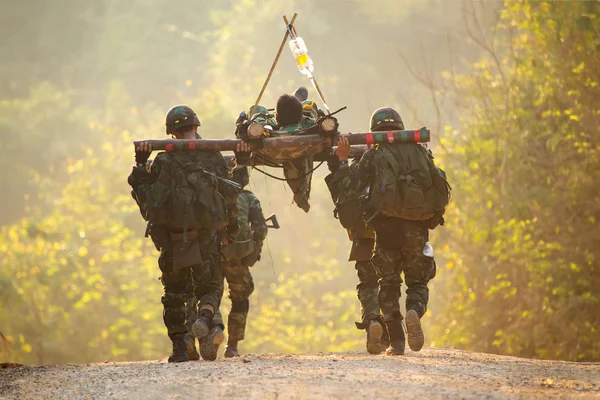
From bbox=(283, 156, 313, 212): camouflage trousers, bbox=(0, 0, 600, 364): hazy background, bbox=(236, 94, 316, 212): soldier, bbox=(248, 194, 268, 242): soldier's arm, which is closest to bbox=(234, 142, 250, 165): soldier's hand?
bbox=(236, 94, 316, 212): soldier

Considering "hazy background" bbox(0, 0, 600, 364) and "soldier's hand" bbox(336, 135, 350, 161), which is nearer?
"soldier's hand" bbox(336, 135, 350, 161)

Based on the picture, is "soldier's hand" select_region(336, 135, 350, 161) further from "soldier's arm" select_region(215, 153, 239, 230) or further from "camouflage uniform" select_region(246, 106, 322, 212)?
"soldier's arm" select_region(215, 153, 239, 230)

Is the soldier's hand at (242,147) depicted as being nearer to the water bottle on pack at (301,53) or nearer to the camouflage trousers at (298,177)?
the camouflage trousers at (298,177)

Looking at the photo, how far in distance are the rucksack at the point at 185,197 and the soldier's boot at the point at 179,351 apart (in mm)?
995

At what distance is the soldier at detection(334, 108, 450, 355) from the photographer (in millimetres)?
9578

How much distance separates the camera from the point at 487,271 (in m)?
18.6

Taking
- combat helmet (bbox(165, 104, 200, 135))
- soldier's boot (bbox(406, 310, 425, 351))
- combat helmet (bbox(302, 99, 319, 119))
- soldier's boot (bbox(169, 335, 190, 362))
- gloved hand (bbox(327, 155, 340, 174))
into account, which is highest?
combat helmet (bbox(302, 99, 319, 119))

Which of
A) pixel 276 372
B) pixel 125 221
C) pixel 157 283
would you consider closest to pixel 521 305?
pixel 276 372

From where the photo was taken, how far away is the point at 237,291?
11180 mm

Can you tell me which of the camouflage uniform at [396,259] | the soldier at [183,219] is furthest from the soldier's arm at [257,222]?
the camouflage uniform at [396,259]

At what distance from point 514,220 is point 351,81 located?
36557 mm

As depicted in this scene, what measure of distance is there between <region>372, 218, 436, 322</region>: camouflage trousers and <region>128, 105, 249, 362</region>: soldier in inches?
57.6

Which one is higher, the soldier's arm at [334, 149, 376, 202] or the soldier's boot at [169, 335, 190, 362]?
the soldier's arm at [334, 149, 376, 202]

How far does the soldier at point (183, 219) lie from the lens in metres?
9.55
